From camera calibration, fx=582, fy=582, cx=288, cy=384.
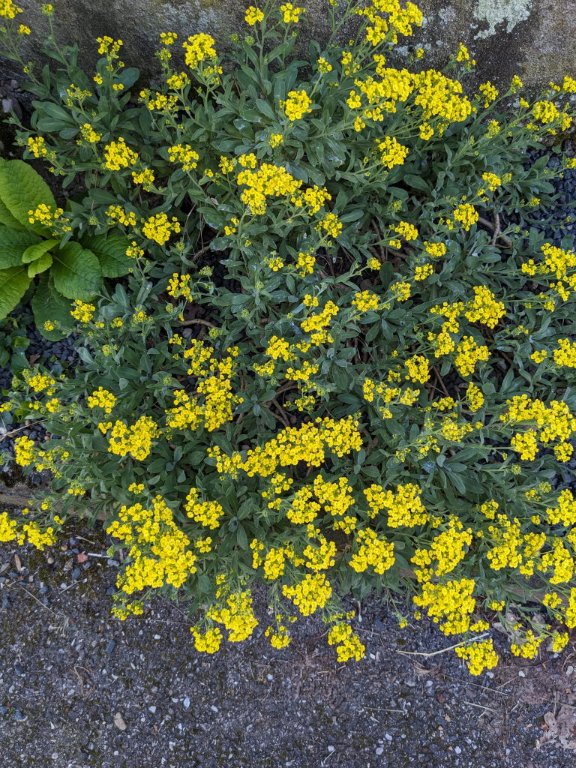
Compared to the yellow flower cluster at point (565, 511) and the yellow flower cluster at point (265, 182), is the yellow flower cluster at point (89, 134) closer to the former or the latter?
the yellow flower cluster at point (265, 182)

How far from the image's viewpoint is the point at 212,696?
4.01 meters

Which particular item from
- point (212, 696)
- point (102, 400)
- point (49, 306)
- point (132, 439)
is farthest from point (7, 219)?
point (212, 696)

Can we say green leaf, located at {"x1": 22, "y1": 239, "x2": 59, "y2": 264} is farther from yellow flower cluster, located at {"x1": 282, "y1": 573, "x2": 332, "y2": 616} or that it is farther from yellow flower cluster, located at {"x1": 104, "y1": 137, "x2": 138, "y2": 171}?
yellow flower cluster, located at {"x1": 282, "y1": 573, "x2": 332, "y2": 616}

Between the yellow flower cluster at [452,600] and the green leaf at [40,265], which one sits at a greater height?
the green leaf at [40,265]

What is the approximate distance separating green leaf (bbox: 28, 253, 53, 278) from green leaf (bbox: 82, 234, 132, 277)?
10.5 inches

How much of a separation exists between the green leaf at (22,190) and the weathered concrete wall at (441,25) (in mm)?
815

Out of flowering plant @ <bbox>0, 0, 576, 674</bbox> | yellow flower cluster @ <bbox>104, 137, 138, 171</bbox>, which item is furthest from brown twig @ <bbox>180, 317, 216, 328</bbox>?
yellow flower cluster @ <bbox>104, 137, 138, 171</bbox>

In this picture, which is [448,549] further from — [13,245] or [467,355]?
[13,245]

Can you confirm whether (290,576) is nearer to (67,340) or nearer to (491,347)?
(491,347)

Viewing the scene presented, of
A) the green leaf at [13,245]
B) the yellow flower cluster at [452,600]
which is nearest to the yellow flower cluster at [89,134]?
the green leaf at [13,245]

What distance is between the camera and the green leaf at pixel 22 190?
11.1ft

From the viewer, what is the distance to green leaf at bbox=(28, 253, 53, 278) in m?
3.37

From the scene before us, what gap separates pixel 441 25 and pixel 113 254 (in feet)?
7.83

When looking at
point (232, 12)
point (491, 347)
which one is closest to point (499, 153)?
point (491, 347)
